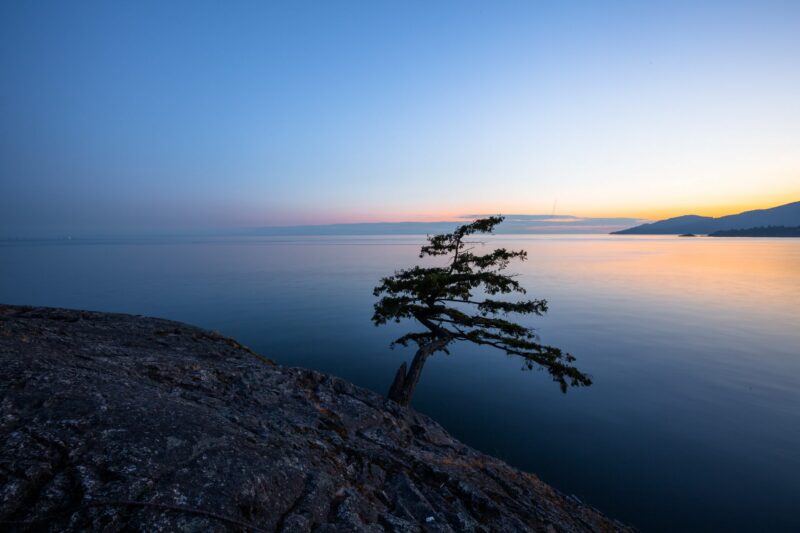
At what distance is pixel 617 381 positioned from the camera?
29797 mm

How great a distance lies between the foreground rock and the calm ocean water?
31.0ft

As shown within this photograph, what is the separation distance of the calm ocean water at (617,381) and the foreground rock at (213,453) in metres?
9.45

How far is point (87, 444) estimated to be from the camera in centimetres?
546

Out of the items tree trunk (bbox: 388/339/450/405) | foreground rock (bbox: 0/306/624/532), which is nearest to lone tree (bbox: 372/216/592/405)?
tree trunk (bbox: 388/339/450/405)

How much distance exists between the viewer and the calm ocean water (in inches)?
691

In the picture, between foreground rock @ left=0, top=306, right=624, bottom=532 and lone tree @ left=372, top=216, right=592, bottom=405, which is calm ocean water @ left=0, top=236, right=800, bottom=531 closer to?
lone tree @ left=372, top=216, right=592, bottom=405

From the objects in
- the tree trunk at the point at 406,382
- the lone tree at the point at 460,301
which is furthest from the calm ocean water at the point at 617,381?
the tree trunk at the point at 406,382

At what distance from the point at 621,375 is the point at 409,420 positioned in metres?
27.5

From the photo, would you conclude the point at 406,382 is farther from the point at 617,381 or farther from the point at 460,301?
the point at 617,381

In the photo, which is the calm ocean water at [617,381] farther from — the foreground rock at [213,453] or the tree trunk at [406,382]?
the foreground rock at [213,453]

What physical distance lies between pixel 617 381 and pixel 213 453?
33.4 meters

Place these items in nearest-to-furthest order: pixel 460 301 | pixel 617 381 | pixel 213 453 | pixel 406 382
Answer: pixel 213 453 < pixel 460 301 < pixel 406 382 < pixel 617 381

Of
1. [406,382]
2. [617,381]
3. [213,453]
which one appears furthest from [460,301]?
[617,381]

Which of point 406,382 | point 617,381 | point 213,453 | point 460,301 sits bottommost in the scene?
Result: point 617,381
